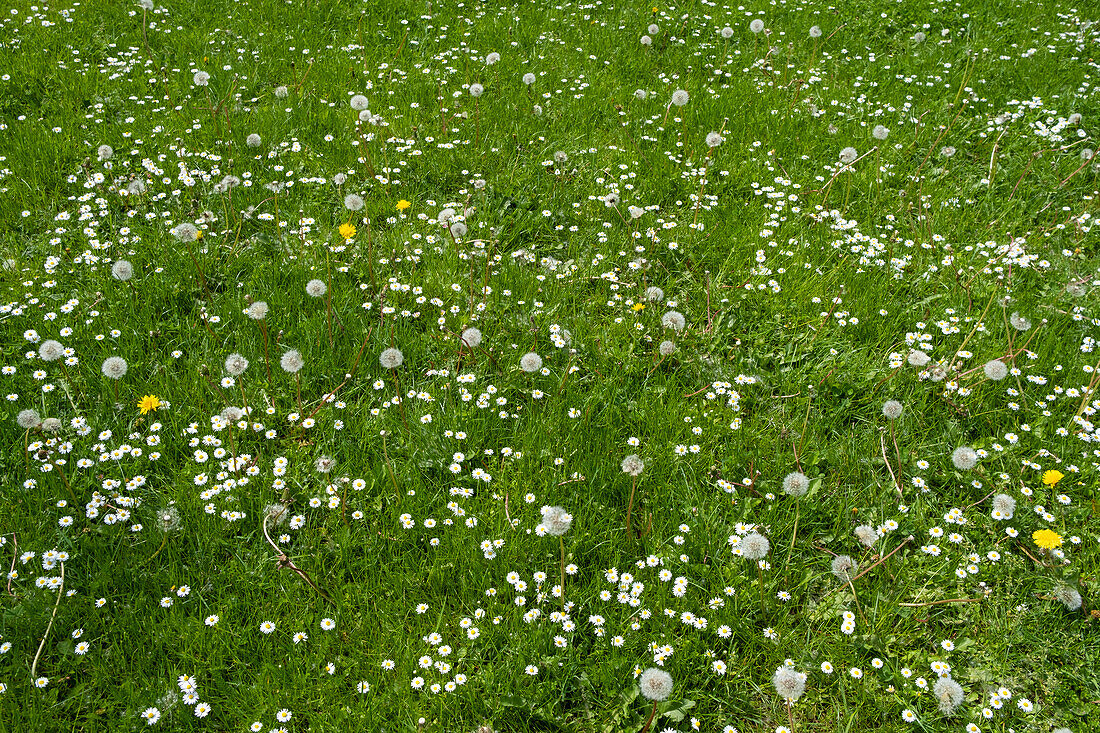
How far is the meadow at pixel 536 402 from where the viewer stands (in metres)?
2.47

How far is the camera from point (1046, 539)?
A: 2.71 meters

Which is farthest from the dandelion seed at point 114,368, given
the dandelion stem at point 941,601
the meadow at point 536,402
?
the dandelion stem at point 941,601

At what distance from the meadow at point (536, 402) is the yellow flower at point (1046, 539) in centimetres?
15

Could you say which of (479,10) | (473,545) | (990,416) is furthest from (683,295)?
(479,10)

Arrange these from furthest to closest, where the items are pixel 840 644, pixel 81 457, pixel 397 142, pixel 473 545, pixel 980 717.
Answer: pixel 397 142 < pixel 81 457 < pixel 473 545 < pixel 840 644 < pixel 980 717

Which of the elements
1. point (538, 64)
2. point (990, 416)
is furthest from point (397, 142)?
point (990, 416)

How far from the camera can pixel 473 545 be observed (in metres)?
2.77

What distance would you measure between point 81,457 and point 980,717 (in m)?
3.29

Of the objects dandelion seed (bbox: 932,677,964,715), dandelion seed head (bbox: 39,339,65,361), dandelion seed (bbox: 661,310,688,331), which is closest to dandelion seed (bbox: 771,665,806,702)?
dandelion seed (bbox: 932,677,964,715)

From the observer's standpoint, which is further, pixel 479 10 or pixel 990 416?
pixel 479 10

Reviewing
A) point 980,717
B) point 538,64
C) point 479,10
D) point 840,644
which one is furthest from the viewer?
point 479,10

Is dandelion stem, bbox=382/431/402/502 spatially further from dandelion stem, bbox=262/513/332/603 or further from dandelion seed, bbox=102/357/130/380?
dandelion seed, bbox=102/357/130/380

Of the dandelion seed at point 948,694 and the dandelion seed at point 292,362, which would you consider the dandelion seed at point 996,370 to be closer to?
the dandelion seed at point 948,694

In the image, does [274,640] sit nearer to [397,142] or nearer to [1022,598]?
[1022,598]
